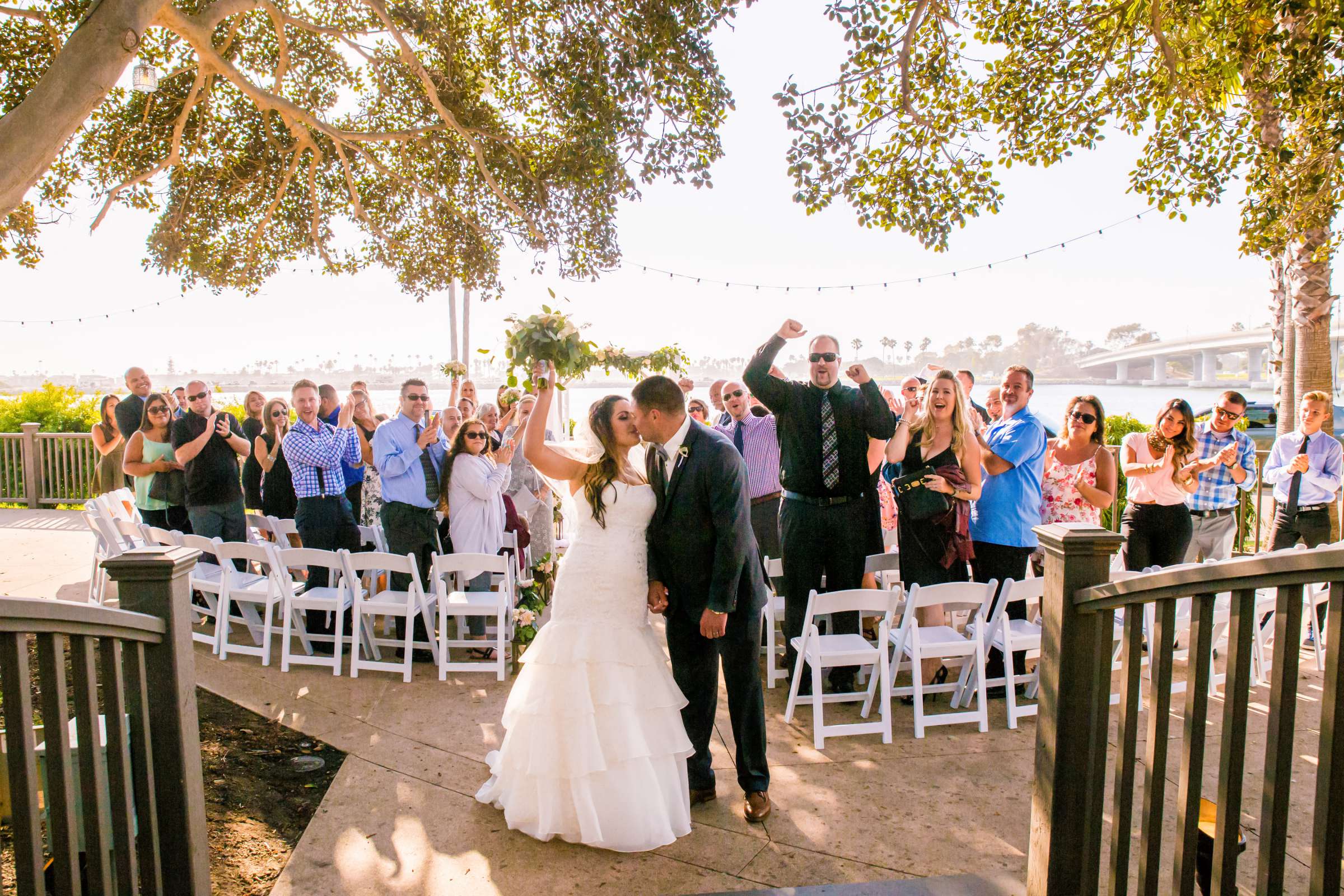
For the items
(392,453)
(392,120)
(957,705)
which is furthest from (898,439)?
(392,120)

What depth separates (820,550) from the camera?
5.09 meters

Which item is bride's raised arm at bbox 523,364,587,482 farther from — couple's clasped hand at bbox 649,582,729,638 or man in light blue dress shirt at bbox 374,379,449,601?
man in light blue dress shirt at bbox 374,379,449,601

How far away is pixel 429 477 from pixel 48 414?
12.1m

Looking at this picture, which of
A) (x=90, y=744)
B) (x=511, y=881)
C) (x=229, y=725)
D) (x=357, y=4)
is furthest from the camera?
(x=357, y=4)

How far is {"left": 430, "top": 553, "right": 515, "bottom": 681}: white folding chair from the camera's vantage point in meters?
5.40

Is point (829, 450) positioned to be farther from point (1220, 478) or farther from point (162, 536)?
point (162, 536)

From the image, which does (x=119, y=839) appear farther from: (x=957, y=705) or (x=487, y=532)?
(x=957, y=705)

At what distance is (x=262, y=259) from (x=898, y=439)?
394 inches

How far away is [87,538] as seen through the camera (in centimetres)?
1038

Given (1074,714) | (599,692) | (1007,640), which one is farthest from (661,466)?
(1007,640)

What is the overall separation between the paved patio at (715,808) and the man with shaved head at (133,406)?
4.30m

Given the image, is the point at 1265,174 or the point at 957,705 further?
the point at 1265,174

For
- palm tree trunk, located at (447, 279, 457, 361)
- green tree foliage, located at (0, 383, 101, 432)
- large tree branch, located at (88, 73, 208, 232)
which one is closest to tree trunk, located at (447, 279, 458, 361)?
palm tree trunk, located at (447, 279, 457, 361)

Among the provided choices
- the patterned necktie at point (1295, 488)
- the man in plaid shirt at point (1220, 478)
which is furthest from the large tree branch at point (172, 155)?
the patterned necktie at point (1295, 488)
